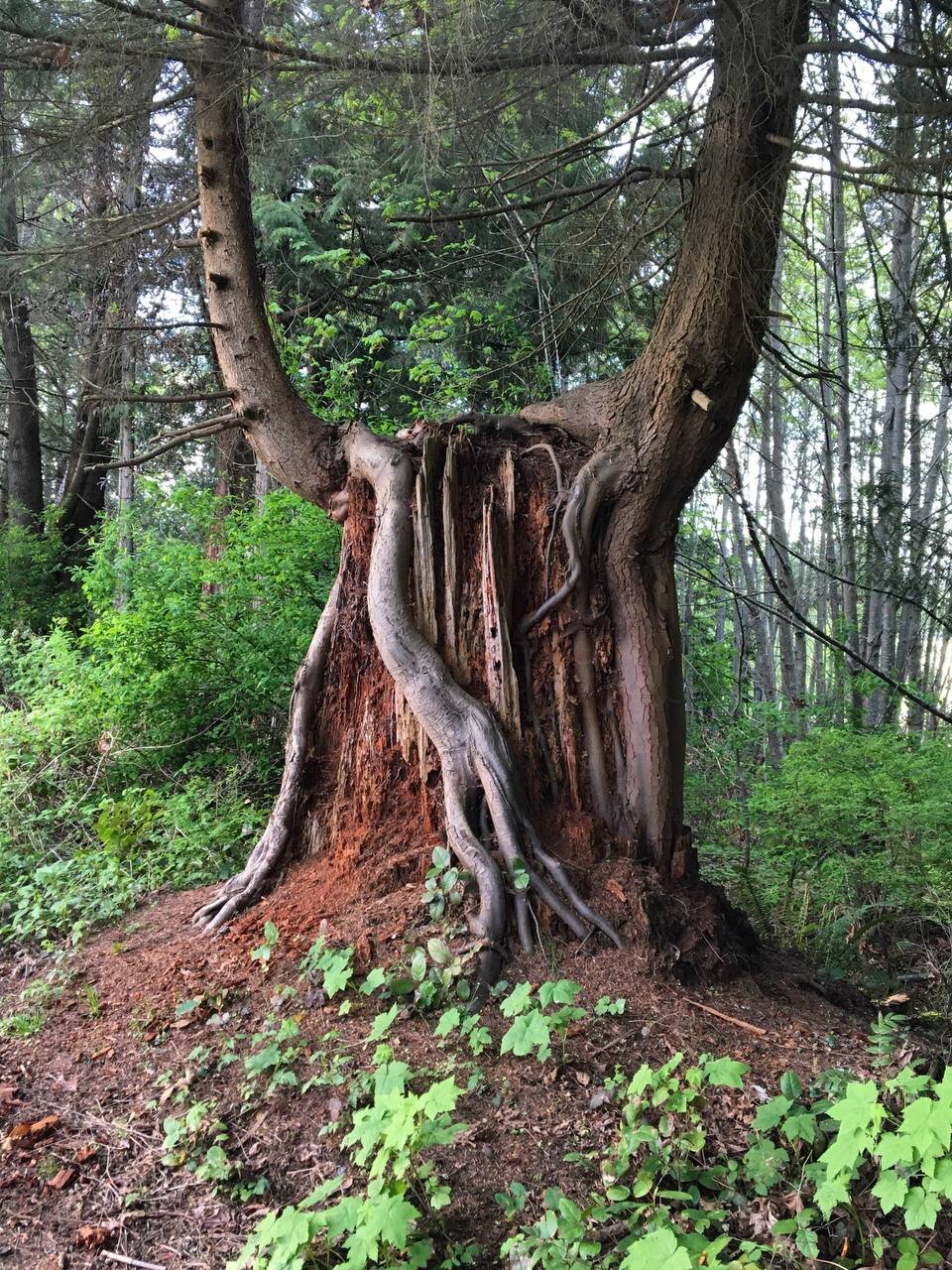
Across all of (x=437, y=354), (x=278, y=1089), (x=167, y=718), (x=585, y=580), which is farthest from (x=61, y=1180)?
(x=437, y=354)

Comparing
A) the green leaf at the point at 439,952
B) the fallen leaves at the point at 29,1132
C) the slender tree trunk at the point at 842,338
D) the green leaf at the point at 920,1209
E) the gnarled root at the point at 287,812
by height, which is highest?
the slender tree trunk at the point at 842,338

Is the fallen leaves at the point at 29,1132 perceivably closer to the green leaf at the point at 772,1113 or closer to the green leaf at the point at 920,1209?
the green leaf at the point at 772,1113

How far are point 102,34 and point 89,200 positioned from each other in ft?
11.2

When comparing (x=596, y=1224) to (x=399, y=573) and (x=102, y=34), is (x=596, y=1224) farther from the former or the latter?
(x=102, y=34)


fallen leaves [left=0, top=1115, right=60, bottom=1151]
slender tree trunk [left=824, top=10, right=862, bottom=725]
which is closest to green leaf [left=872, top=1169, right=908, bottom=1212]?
fallen leaves [left=0, top=1115, right=60, bottom=1151]

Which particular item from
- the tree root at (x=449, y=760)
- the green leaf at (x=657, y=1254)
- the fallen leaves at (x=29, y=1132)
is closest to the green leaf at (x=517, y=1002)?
the tree root at (x=449, y=760)

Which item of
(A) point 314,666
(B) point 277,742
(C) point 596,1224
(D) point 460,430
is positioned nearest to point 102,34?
(D) point 460,430

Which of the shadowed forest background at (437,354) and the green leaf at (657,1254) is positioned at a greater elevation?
the shadowed forest background at (437,354)

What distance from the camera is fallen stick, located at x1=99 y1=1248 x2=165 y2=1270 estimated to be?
7.43 feet

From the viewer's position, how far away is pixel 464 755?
12.1 ft

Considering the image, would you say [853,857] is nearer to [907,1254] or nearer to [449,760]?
[449,760]

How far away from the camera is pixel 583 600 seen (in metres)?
4.01

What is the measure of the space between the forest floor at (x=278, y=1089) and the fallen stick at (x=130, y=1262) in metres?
0.01

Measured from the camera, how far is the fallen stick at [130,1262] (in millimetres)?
2264
